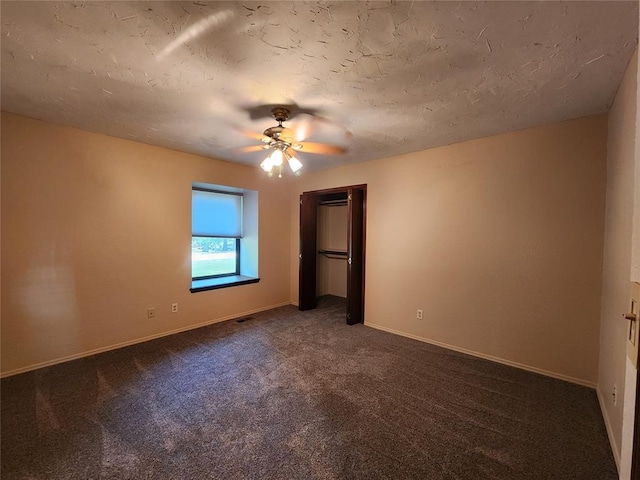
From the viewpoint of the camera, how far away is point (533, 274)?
263 cm

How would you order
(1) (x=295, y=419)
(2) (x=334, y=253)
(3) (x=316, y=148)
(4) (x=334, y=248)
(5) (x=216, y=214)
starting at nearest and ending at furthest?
1. (1) (x=295, y=419)
2. (3) (x=316, y=148)
3. (5) (x=216, y=214)
4. (2) (x=334, y=253)
5. (4) (x=334, y=248)

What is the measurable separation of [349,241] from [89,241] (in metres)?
3.11

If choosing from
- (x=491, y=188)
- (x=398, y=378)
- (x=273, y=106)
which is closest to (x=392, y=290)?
(x=398, y=378)

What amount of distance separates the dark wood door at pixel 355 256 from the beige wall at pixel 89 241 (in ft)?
6.60

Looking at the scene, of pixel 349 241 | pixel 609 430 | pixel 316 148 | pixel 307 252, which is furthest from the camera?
pixel 307 252

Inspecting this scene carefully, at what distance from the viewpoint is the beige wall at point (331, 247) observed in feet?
Result: 18.3

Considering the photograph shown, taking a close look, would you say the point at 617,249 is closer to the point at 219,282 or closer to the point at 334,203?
the point at 334,203

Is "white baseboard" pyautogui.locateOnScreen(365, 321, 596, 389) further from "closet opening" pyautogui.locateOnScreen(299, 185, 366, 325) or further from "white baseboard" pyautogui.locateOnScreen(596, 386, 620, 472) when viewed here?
"closet opening" pyautogui.locateOnScreen(299, 185, 366, 325)

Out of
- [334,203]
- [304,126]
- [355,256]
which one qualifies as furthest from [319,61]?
[334,203]

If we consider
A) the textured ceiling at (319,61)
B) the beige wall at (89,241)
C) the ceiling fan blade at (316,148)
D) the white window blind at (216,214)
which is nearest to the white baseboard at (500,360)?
the textured ceiling at (319,61)

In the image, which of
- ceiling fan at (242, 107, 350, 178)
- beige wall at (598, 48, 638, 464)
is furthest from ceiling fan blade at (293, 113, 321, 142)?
beige wall at (598, 48, 638, 464)

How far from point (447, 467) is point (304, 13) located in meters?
2.59

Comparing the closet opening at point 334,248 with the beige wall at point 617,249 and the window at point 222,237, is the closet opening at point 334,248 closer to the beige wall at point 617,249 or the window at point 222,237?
the window at point 222,237

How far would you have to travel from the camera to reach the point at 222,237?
14.8ft
